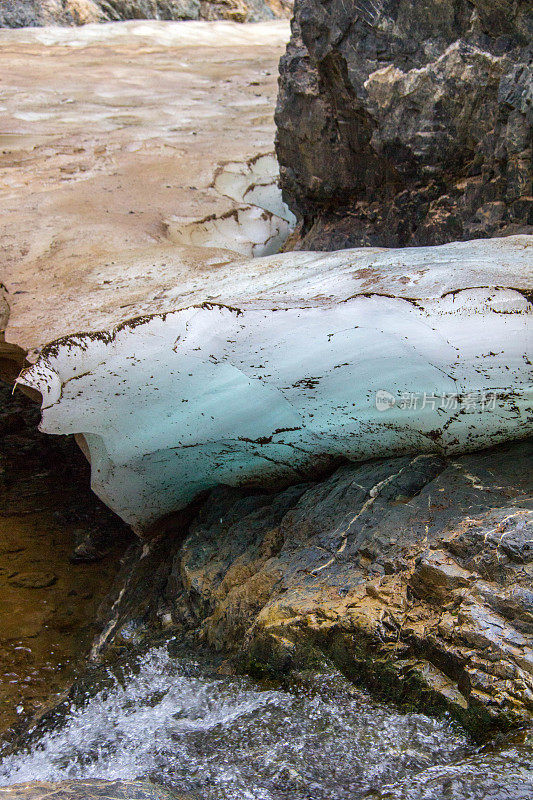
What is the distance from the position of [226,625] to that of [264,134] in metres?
3.44

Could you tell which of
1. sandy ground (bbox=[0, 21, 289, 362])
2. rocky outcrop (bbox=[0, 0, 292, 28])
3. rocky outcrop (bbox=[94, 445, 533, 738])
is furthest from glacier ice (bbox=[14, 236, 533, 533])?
rocky outcrop (bbox=[0, 0, 292, 28])

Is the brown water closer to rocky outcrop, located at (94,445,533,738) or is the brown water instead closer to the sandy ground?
rocky outcrop, located at (94,445,533,738)

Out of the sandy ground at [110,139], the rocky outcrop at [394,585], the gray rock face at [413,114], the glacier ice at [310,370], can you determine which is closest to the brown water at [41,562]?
the rocky outcrop at [394,585]

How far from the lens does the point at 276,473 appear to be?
6.29 feet

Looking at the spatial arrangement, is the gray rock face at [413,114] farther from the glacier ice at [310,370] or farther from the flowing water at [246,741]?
the flowing water at [246,741]

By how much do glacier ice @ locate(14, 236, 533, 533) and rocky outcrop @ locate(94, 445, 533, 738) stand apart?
107 millimetres

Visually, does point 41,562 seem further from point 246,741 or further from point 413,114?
point 413,114

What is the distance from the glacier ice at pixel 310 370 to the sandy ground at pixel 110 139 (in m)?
0.45

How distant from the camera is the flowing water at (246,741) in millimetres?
1095

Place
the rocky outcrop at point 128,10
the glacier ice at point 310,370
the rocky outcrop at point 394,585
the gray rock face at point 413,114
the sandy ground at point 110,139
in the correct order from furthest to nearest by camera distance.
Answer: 1. the rocky outcrop at point 128,10
2. the sandy ground at point 110,139
3. the gray rock face at point 413,114
4. the glacier ice at point 310,370
5. the rocky outcrop at point 394,585

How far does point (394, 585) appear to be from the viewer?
1.37 meters

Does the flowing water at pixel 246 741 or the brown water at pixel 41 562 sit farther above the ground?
the flowing water at pixel 246 741

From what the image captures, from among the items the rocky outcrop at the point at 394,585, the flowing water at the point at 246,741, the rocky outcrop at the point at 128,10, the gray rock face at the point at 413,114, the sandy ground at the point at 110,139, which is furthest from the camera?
the rocky outcrop at the point at 128,10

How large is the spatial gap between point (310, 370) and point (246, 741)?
0.81 meters
